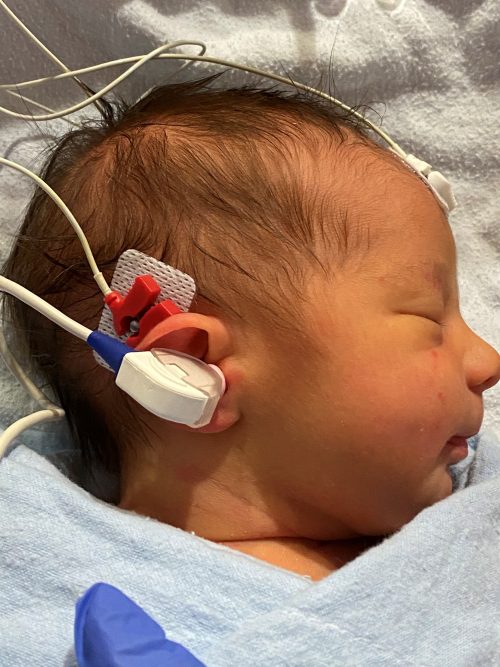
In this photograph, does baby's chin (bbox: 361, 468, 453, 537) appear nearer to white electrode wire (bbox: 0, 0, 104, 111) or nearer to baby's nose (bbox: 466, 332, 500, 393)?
baby's nose (bbox: 466, 332, 500, 393)

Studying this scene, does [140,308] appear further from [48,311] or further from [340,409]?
[340,409]

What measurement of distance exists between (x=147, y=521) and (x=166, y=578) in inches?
3.4

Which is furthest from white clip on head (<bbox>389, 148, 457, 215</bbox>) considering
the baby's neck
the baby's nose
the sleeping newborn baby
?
the baby's neck

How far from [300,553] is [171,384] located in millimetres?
314

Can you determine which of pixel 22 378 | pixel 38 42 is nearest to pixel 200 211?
pixel 22 378

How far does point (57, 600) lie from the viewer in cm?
91

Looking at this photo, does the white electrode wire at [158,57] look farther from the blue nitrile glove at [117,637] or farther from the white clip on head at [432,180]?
the blue nitrile glove at [117,637]

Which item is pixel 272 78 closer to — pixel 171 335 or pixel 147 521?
pixel 171 335

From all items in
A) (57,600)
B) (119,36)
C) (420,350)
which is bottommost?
(57,600)

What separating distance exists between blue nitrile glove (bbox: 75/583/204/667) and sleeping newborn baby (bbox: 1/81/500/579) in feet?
0.69

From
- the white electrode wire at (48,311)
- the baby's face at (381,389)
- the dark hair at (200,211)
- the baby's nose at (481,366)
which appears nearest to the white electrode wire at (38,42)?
the dark hair at (200,211)

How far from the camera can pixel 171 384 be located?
0.86 m

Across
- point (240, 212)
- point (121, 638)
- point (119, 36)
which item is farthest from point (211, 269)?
point (119, 36)

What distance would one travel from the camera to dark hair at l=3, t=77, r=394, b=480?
3.02 feet
